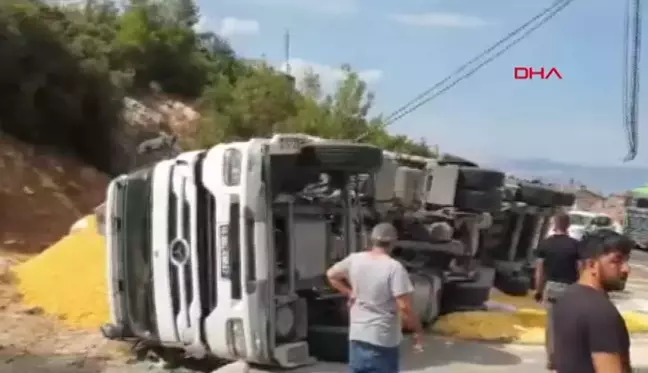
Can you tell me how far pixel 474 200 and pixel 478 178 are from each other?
0.82ft

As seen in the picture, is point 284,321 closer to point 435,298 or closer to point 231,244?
point 231,244

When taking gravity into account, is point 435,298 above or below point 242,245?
below

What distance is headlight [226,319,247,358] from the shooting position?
7.88 metres

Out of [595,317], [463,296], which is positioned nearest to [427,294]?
[463,296]

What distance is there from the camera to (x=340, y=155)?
8.28 m

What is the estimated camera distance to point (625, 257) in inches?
153

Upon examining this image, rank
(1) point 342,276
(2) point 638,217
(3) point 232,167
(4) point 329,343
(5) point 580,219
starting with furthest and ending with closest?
1. (2) point 638,217
2. (5) point 580,219
3. (4) point 329,343
4. (3) point 232,167
5. (1) point 342,276

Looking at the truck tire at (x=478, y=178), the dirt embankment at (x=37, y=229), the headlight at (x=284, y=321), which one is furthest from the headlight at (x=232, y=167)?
the truck tire at (x=478, y=178)

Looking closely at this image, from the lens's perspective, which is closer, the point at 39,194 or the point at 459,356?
the point at 459,356

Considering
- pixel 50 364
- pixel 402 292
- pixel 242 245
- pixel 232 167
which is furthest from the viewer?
pixel 50 364

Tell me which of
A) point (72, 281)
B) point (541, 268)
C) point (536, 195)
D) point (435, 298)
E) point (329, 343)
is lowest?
point (329, 343)

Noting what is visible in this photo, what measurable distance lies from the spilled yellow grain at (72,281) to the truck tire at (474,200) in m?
3.97

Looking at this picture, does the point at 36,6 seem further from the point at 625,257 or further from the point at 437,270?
the point at 625,257

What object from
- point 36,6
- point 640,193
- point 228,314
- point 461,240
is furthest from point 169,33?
point 228,314
